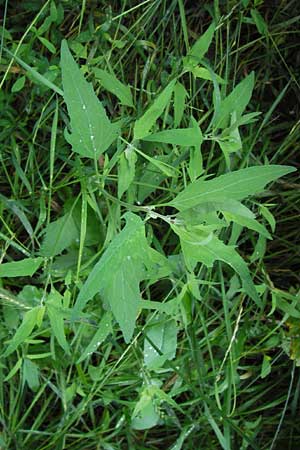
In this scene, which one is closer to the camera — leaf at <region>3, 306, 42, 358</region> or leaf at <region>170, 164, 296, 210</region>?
leaf at <region>170, 164, 296, 210</region>

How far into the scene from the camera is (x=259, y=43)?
1120mm

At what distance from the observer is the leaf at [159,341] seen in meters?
1.03

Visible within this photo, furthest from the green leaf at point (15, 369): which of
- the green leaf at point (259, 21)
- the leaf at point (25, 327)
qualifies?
the green leaf at point (259, 21)

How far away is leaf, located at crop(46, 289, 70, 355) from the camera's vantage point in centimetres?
87

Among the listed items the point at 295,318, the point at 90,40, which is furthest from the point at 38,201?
the point at 295,318

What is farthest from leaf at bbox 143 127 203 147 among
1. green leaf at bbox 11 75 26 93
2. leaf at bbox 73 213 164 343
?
green leaf at bbox 11 75 26 93

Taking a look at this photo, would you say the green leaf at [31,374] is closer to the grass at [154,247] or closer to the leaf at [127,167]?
the grass at [154,247]

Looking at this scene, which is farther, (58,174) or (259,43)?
(259,43)

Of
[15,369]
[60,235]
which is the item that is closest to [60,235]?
[60,235]

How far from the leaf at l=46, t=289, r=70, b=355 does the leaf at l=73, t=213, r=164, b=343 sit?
16 cm

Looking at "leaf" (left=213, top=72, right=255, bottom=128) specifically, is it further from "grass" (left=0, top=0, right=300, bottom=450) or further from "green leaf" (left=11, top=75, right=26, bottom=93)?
"green leaf" (left=11, top=75, right=26, bottom=93)

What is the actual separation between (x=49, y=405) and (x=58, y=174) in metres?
0.43

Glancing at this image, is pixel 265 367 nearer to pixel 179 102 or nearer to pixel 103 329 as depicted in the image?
pixel 103 329

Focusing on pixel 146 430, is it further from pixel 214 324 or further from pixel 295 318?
pixel 295 318
